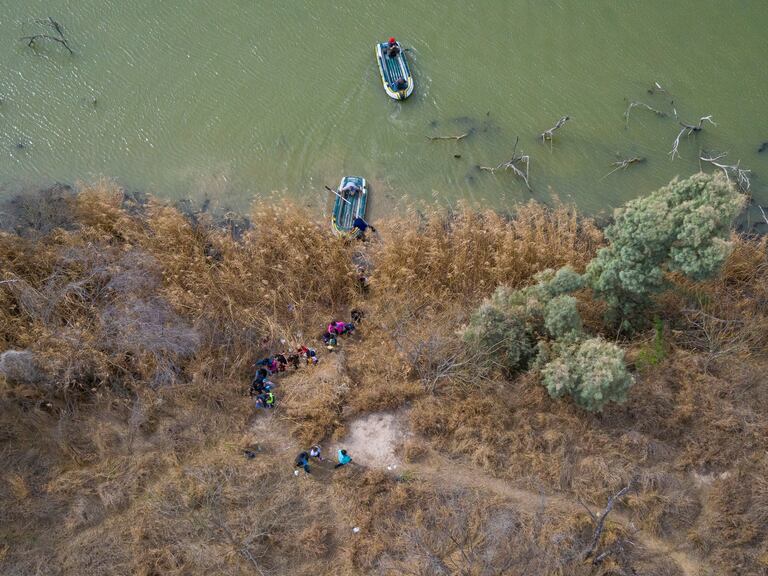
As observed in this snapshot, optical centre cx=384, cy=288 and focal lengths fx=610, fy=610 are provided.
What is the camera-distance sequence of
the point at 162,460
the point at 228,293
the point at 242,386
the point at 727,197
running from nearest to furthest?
the point at 727,197, the point at 162,460, the point at 242,386, the point at 228,293

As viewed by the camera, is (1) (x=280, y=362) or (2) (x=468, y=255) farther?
(2) (x=468, y=255)

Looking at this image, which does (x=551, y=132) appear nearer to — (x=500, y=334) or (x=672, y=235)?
(x=672, y=235)

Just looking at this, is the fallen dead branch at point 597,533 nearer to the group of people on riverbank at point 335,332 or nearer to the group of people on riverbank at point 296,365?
the group of people on riverbank at point 296,365

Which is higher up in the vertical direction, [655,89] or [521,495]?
[655,89]

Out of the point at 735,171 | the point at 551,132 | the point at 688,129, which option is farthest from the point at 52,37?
the point at 735,171

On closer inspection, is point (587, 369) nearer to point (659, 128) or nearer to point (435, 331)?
point (435, 331)

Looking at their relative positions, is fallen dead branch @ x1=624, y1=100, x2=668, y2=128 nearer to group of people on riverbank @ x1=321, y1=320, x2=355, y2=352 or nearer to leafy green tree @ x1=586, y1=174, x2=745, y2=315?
leafy green tree @ x1=586, y1=174, x2=745, y2=315

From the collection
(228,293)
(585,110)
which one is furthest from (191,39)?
(585,110)
